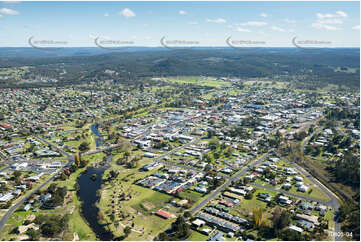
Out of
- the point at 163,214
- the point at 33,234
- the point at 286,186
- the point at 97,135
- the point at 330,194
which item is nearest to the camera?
the point at 33,234

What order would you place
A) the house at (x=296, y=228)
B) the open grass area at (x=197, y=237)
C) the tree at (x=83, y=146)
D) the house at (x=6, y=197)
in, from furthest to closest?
the tree at (x=83, y=146), the house at (x=6, y=197), the house at (x=296, y=228), the open grass area at (x=197, y=237)

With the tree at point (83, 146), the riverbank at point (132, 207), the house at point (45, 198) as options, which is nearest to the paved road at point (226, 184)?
the riverbank at point (132, 207)

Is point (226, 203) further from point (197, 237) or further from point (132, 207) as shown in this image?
point (132, 207)

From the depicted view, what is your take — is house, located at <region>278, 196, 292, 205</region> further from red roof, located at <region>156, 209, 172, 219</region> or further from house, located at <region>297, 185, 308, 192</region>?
red roof, located at <region>156, 209, 172, 219</region>

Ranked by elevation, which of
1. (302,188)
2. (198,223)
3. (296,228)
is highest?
(302,188)

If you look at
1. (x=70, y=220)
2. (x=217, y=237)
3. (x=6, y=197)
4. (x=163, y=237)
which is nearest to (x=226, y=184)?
(x=217, y=237)

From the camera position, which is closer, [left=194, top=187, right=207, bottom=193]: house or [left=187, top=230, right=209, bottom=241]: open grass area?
[left=187, top=230, right=209, bottom=241]: open grass area

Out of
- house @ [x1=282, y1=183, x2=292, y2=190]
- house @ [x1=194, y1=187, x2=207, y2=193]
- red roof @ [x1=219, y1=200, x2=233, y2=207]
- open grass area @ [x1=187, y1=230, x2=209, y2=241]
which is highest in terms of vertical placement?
house @ [x1=282, y1=183, x2=292, y2=190]

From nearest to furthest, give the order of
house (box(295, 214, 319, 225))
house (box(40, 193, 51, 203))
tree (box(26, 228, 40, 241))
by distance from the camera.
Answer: tree (box(26, 228, 40, 241)) < house (box(295, 214, 319, 225)) < house (box(40, 193, 51, 203))

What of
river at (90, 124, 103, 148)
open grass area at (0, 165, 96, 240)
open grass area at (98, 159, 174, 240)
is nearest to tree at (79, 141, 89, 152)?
river at (90, 124, 103, 148)

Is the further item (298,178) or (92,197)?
(298,178)

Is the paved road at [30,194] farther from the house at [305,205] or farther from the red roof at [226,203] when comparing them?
the house at [305,205]

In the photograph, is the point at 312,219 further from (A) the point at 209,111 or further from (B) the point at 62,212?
(A) the point at 209,111
